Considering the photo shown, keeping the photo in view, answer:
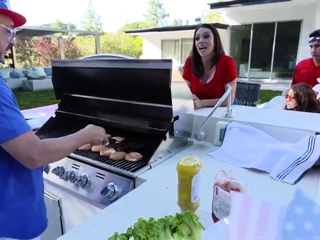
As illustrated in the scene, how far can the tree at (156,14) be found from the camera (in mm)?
25094

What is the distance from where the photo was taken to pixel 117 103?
1.68 metres

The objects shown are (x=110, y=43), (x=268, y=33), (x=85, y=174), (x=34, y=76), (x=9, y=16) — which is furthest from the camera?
(x=110, y=43)

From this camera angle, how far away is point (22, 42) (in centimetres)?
1352

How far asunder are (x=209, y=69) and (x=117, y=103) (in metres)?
0.91

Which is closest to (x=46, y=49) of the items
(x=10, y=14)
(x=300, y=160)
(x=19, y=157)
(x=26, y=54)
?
(x=26, y=54)

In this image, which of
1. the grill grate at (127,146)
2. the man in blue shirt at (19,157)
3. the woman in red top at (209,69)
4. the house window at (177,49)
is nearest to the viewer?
the man in blue shirt at (19,157)

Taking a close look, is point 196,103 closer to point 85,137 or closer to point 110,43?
point 85,137

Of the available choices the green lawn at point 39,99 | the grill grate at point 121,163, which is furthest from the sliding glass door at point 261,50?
the grill grate at point 121,163

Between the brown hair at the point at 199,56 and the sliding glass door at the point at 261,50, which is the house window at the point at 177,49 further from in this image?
the brown hair at the point at 199,56

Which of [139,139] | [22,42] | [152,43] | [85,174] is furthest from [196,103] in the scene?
[22,42]

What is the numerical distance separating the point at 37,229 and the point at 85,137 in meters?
0.41

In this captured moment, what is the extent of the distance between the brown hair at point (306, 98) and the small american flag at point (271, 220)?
2548mm

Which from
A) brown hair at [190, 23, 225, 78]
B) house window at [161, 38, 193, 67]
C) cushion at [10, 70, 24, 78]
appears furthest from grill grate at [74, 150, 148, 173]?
cushion at [10, 70, 24, 78]

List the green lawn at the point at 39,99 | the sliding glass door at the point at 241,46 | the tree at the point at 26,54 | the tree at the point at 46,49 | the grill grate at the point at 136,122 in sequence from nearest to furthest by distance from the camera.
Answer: the grill grate at the point at 136,122, the green lawn at the point at 39,99, the sliding glass door at the point at 241,46, the tree at the point at 26,54, the tree at the point at 46,49
